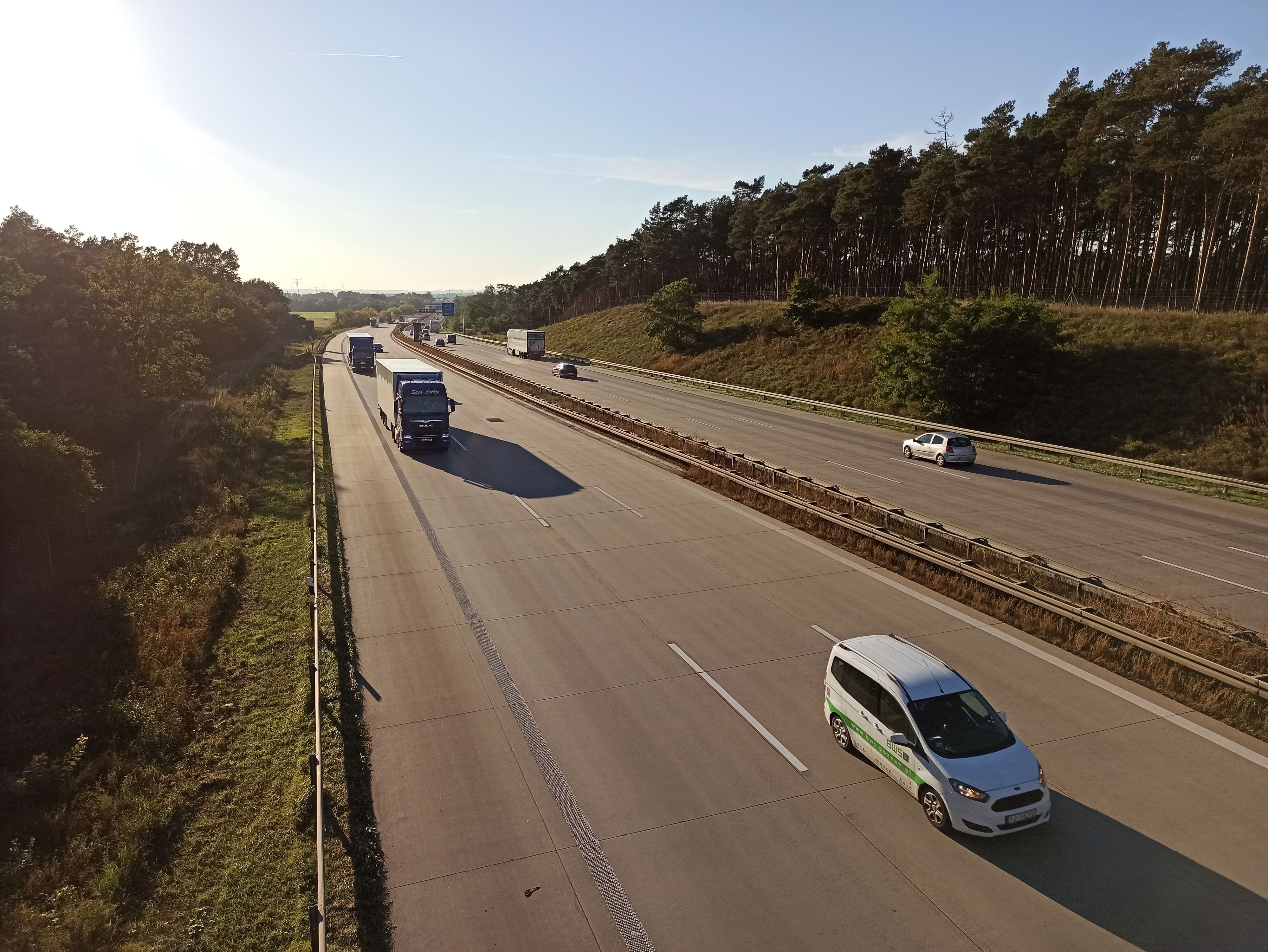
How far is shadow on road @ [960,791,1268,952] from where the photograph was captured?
24.7 ft

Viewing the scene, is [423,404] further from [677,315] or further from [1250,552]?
[677,315]

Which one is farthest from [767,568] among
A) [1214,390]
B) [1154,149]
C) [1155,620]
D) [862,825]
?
[1154,149]

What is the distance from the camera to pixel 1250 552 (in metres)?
20.3

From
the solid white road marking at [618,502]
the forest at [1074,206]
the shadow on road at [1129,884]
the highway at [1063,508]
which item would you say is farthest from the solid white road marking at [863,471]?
the forest at [1074,206]

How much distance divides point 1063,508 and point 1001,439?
11.2m

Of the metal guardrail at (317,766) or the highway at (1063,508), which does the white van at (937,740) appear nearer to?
the metal guardrail at (317,766)

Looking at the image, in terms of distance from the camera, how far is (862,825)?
928 centimetres

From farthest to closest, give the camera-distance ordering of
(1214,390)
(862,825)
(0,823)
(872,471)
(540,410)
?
(540,410) < (1214,390) < (872,471) < (0,823) < (862,825)

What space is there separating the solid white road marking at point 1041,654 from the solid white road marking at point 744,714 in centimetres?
596

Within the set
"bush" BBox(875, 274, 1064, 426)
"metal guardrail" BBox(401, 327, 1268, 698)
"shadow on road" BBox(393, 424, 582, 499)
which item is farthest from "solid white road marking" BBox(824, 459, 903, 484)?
"bush" BBox(875, 274, 1064, 426)

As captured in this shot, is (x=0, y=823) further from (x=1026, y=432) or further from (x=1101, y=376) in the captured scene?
(x=1101, y=376)

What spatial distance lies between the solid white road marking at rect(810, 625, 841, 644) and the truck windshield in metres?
23.4

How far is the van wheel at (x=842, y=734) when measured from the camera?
35.3 feet

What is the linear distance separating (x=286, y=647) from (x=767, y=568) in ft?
37.0
